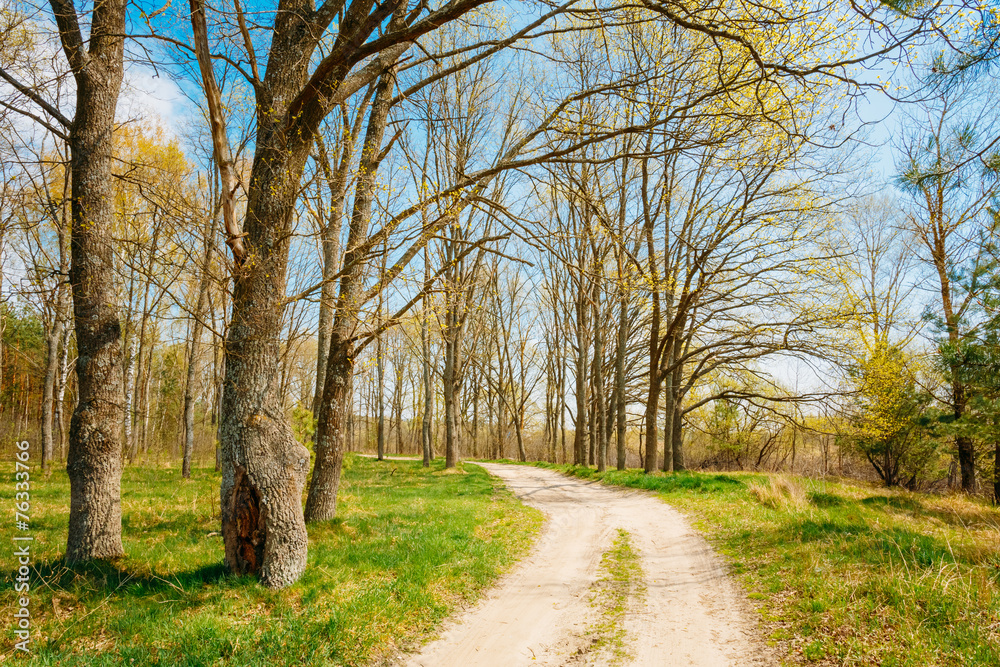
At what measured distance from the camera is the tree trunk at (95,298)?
4.75 metres

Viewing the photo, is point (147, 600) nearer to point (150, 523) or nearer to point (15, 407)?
point (150, 523)

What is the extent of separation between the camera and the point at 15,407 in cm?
2847

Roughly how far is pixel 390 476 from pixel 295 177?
1274 cm

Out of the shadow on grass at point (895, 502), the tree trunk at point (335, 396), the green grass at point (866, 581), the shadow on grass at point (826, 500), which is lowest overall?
the shadow on grass at point (895, 502)

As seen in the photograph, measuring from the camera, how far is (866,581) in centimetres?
434

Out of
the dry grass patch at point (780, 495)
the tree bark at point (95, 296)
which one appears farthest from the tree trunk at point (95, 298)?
the dry grass patch at point (780, 495)

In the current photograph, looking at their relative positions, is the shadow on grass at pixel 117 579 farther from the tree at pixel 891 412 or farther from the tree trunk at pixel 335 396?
the tree at pixel 891 412

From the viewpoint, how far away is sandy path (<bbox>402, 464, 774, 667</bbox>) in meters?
3.80

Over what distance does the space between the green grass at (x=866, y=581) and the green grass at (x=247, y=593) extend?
2978 millimetres

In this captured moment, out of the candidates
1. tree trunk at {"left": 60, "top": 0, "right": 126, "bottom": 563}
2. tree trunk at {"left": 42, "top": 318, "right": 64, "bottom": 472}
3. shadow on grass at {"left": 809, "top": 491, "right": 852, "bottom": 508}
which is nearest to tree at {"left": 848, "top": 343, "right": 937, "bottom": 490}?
shadow on grass at {"left": 809, "top": 491, "right": 852, "bottom": 508}

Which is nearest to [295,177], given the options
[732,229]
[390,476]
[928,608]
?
[928,608]

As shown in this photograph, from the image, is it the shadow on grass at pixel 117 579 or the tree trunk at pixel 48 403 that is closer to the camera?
the shadow on grass at pixel 117 579

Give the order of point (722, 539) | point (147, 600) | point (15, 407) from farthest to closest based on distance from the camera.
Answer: point (15, 407) < point (722, 539) < point (147, 600)

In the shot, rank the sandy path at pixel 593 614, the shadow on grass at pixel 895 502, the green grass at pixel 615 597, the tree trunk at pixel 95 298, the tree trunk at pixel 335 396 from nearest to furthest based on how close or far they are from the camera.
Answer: the sandy path at pixel 593 614
the green grass at pixel 615 597
the tree trunk at pixel 95 298
the tree trunk at pixel 335 396
the shadow on grass at pixel 895 502
